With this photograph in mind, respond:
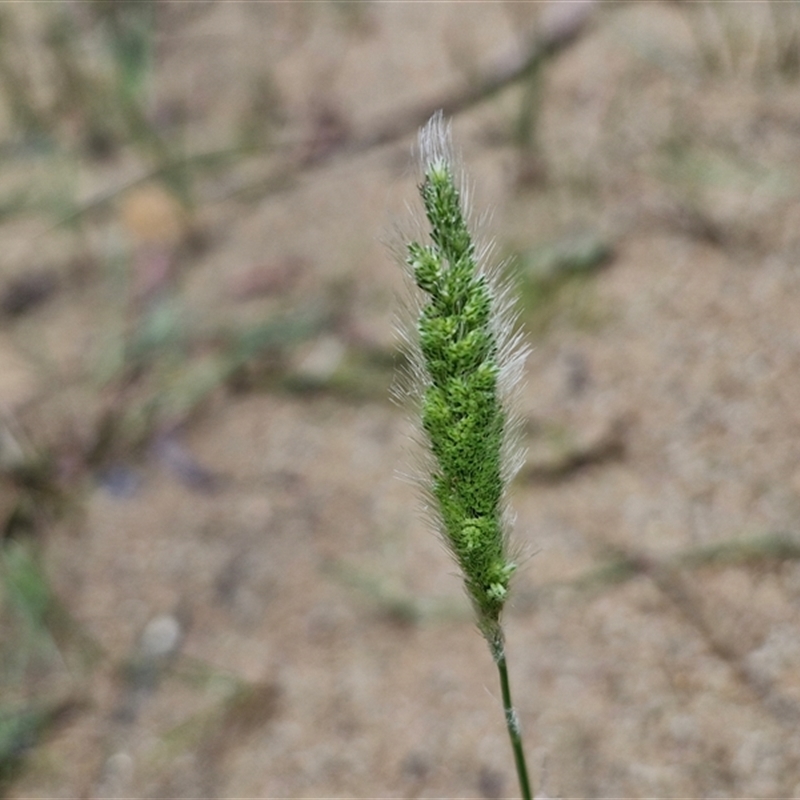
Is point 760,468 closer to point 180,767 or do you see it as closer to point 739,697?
point 739,697

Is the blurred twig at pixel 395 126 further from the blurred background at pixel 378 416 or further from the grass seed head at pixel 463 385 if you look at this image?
Result: the grass seed head at pixel 463 385

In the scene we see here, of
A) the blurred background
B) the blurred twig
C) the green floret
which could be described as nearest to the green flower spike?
the green floret

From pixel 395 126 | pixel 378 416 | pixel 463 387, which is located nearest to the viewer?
pixel 463 387

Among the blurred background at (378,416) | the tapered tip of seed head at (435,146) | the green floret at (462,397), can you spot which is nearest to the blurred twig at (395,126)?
the blurred background at (378,416)

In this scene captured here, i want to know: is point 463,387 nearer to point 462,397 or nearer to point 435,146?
point 462,397

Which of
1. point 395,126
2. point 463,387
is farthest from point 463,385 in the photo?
point 395,126

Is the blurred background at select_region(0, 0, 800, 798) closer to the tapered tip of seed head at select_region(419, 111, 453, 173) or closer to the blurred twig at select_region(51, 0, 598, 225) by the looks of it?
the blurred twig at select_region(51, 0, 598, 225)

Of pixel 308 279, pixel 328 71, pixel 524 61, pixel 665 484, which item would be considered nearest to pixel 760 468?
pixel 665 484
